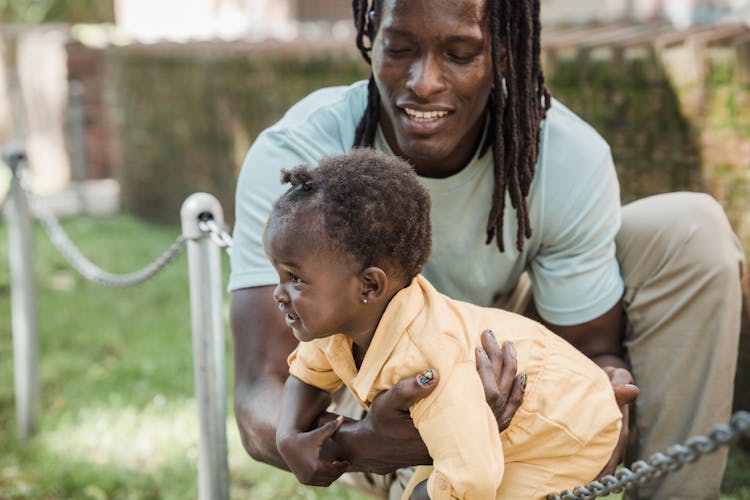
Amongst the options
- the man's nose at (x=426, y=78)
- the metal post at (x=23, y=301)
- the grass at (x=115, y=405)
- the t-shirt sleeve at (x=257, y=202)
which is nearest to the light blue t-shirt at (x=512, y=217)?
the t-shirt sleeve at (x=257, y=202)

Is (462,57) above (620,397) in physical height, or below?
above

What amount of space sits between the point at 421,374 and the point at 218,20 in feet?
40.2

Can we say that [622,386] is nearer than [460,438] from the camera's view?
No

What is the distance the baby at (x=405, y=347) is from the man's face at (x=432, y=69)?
445 mm

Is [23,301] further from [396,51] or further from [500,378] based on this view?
[500,378]

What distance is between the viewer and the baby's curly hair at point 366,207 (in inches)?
88.0

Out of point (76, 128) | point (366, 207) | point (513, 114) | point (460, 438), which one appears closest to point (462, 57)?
point (513, 114)

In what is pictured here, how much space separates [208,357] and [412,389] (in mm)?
1034

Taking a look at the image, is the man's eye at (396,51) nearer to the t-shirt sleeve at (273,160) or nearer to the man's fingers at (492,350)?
the t-shirt sleeve at (273,160)

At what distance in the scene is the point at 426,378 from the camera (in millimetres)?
2254

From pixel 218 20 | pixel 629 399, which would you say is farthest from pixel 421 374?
pixel 218 20

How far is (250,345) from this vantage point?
9.42ft

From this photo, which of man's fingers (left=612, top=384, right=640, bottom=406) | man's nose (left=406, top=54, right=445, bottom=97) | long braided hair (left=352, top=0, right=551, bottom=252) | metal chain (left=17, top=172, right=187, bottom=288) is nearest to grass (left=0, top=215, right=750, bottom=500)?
metal chain (left=17, top=172, right=187, bottom=288)

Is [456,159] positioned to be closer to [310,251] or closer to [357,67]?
[310,251]
